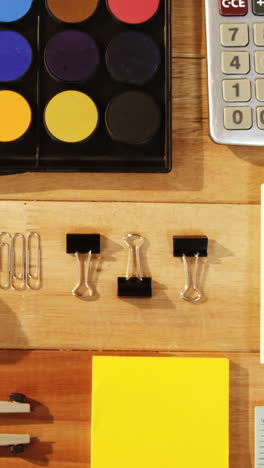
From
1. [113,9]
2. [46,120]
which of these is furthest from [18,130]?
[113,9]

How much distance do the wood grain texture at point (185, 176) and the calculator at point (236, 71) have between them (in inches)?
1.2

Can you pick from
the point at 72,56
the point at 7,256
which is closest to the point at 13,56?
the point at 72,56

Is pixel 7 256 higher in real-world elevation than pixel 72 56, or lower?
lower

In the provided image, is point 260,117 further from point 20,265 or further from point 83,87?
point 20,265

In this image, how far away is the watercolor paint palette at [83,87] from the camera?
0.57 metres

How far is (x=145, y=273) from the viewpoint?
0.59 m

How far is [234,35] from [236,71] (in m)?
0.04

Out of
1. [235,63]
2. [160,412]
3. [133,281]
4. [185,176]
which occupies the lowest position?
[160,412]

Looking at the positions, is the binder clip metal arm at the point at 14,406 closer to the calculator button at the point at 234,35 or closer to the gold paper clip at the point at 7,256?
the gold paper clip at the point at 7,256

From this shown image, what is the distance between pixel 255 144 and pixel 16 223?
10.5 inches

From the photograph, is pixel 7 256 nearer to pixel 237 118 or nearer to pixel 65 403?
pixel 65 403

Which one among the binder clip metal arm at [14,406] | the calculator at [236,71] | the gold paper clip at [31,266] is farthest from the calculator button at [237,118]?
the binder clip metal arm at [14,406]

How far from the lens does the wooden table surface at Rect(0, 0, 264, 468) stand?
0.58m

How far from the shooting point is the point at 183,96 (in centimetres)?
60
